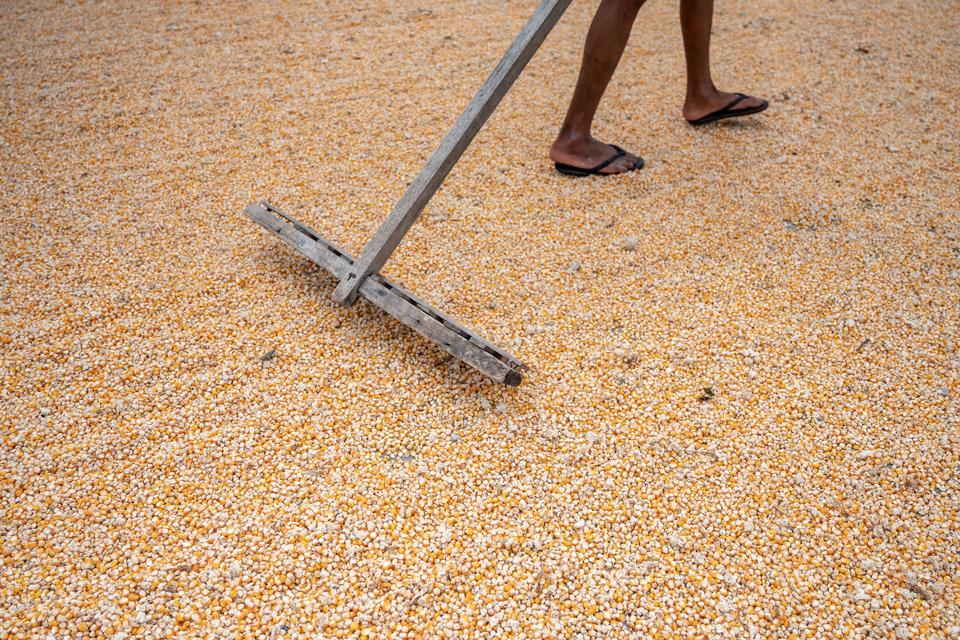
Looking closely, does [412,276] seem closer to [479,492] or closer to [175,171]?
[479,492]

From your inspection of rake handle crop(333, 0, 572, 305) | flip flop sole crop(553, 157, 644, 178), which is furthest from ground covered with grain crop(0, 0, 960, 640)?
rake handle crop(333, 0, 572, 305)

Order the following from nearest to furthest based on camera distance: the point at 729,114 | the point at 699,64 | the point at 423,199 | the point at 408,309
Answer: the point at 408,309 → the point at 423,199 → the point at 699,64 → the point at 729,114

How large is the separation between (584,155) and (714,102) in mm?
870

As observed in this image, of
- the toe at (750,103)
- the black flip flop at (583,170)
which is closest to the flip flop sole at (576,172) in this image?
the black flip flop at (583,170)

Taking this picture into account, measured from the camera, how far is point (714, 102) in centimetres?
334

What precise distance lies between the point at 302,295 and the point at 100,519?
0.97 meters

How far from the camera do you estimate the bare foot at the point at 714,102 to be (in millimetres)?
3330

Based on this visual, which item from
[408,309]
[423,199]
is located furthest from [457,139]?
[408,309]

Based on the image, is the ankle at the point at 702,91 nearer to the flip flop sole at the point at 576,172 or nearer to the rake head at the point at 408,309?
the flip flop sole at the point at 576,172

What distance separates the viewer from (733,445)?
1831 mm

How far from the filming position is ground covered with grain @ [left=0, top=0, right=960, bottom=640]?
59.1 inches

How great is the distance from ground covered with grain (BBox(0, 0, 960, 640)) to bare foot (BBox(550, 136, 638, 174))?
0.35ft

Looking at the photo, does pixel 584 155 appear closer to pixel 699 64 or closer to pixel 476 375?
pixel 699 64

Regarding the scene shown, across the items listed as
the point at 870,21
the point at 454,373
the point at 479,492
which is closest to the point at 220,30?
the point at 454,373
